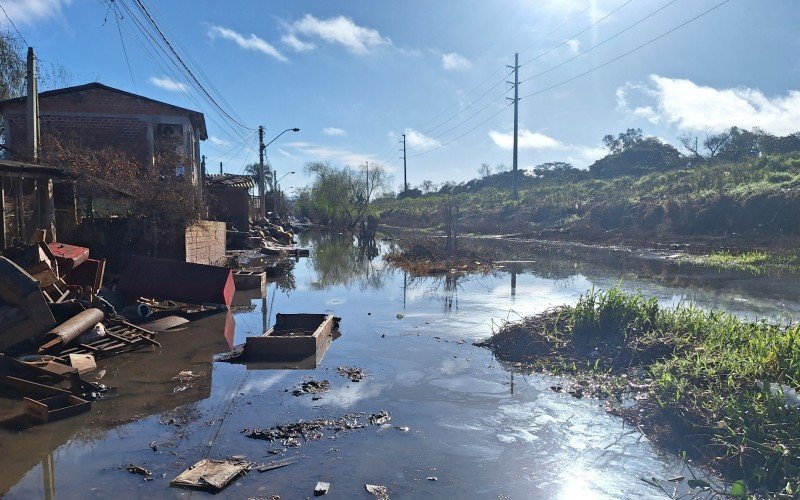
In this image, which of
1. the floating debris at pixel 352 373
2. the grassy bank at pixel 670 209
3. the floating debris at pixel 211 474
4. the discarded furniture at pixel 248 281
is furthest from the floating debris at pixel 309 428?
the grassy bank at pixel 670 209

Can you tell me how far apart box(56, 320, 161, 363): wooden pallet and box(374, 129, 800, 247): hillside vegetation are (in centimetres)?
2928

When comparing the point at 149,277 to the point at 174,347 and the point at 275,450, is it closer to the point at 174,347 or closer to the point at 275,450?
the point at 174,347

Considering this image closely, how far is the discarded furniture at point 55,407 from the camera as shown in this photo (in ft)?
19.1

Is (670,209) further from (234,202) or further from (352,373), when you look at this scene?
(352,373)

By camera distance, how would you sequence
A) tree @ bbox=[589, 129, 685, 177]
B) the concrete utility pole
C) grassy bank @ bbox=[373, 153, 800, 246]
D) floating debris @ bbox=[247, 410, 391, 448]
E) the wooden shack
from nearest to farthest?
floating debris @ bbox=[247, 410, 391, 448] → the wooden shack → the concrete utility pole → grassy bank @ bbox=[373, 153, 800, 246] → tree @ bbox=[589, 129, 685, 177]

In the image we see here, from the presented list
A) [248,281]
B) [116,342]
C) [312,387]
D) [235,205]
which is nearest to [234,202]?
[235,205]

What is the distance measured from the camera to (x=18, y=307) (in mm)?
7562

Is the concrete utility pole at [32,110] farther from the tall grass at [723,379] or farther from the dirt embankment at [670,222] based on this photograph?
the dirt embankment at [670,222]

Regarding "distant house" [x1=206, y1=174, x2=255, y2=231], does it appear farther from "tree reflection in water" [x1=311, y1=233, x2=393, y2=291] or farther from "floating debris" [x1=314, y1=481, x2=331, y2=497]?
"floating debris" [x1=314, y1=481, x2=331, y2=497]

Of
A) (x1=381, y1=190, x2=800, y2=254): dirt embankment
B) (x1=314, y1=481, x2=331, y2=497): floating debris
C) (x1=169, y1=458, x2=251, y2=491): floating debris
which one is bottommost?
(x1=314, y1=481, x2=331, y2=497): floating debris

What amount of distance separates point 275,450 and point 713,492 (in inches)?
157

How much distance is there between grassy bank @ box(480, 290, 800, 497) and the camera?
4855 mm

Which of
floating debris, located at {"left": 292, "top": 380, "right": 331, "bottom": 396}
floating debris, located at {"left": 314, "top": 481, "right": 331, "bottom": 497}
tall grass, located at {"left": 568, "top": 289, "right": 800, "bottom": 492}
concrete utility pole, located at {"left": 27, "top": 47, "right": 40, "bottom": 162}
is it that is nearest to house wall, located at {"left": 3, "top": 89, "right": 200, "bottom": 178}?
concrete utility pole, located at {"left": 27, "top": 47, "right": 40, "bottom": 162}

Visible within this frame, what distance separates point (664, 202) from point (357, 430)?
3557 centimetres
